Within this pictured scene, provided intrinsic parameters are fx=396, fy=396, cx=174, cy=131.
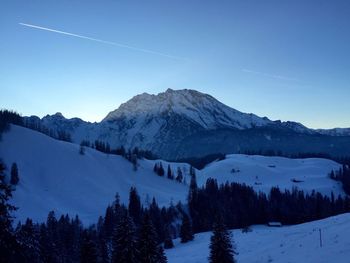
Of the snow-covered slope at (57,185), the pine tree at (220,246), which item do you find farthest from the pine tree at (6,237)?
the snow-covered slope at (57,185)

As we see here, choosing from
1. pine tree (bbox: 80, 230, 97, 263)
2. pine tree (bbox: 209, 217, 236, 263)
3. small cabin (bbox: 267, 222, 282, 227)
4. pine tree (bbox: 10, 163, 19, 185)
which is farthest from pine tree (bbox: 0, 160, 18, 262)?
pine tree (bbox: 10, 163, 19, 185)

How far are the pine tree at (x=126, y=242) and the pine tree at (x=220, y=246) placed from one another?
457 inches

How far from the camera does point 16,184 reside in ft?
508

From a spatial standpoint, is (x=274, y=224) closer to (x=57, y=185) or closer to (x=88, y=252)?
(x=57, y=185)

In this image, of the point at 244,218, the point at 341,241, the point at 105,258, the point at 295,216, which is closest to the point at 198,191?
the point at 244,218

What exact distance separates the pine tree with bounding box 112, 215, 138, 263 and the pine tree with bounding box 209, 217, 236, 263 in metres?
11.6

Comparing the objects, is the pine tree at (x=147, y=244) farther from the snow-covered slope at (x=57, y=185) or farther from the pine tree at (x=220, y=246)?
the snow-covered slope at (x=57, y=185)

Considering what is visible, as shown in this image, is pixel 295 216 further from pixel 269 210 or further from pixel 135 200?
pixel 135 200

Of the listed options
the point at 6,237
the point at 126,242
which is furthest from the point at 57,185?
the point at 6,237

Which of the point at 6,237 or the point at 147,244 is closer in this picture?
the point at 6,237

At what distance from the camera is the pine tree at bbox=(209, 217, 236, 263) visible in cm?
4362

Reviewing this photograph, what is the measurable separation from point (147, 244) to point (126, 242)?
2505 millimetres

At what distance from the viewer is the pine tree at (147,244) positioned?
36.7 meters

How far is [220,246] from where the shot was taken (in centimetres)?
4419
